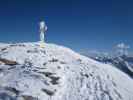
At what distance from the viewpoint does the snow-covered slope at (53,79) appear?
56.9ft

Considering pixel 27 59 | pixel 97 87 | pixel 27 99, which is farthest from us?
pixel 27 59

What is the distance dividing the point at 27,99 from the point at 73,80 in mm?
5601

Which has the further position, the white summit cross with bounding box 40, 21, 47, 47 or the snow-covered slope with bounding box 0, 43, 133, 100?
the white summit cross with bounding box 40, 21, 47, 47

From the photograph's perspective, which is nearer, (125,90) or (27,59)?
(125,90)

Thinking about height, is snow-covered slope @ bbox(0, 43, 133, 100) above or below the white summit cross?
below

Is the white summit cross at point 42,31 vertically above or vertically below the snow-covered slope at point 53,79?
above

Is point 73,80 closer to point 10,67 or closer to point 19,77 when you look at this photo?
point 19,77

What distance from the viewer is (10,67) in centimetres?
2155

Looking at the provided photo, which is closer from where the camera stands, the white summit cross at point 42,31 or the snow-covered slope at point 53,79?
the snow-covered slope at point 53,79

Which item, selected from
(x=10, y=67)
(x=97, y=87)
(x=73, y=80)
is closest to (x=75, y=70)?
(x=73, y=80)

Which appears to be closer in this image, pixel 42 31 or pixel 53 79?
pixel 53 79

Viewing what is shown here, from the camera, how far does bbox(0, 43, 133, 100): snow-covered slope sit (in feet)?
56.9

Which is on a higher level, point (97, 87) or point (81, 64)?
point (81, 64)

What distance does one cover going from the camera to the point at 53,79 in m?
19.5
